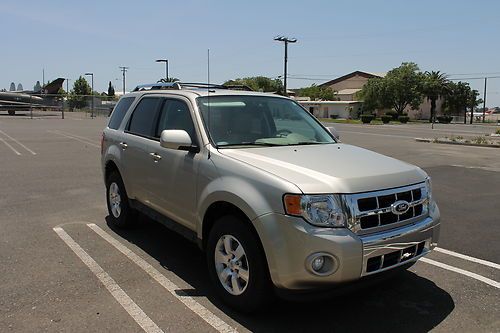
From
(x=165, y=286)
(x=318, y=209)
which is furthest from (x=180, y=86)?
(x=318, y=209)

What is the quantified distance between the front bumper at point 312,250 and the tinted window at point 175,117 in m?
1.53

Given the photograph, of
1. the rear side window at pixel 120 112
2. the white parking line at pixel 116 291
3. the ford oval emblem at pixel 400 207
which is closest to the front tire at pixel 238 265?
the white parking line at pixel 116 291

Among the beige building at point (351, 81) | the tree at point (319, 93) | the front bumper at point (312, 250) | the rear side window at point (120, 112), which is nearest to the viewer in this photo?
the front bumper at point (312, 250)

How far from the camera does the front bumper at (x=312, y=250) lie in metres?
3.20

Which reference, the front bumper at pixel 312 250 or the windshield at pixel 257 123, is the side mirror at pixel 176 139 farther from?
the front bumper at pixel 312 250

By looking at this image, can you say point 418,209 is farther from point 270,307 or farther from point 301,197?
point 270,307

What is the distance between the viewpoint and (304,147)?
445 centimetres

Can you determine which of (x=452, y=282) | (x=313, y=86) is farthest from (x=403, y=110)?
(x=452, y=282)

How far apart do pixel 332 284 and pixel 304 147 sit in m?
1.55

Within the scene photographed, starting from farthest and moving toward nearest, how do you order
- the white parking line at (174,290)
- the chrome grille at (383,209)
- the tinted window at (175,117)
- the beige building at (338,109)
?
1. the beige building at (338,109)
2. the tinted window at (175,117)
3. the white parking line at (174,290)
4. the chrome grille at (383,209)

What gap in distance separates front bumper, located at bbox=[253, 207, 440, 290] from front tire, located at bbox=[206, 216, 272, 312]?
0.15 meters

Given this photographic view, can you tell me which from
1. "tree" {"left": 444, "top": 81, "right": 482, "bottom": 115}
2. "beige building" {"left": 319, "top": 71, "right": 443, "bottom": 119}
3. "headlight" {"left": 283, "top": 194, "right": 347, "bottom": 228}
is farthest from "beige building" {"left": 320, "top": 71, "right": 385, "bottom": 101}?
"headlight" {"left": 283, "top": 194, "right": 347, "bottom": 228}

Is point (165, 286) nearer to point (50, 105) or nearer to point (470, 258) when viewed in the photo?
point (470, 258)

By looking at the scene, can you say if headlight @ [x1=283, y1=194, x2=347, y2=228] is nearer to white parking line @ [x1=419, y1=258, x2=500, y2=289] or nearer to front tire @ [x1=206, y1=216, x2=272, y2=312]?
front tire @ [x1=206, y1=216, x2=272, y2=312]
